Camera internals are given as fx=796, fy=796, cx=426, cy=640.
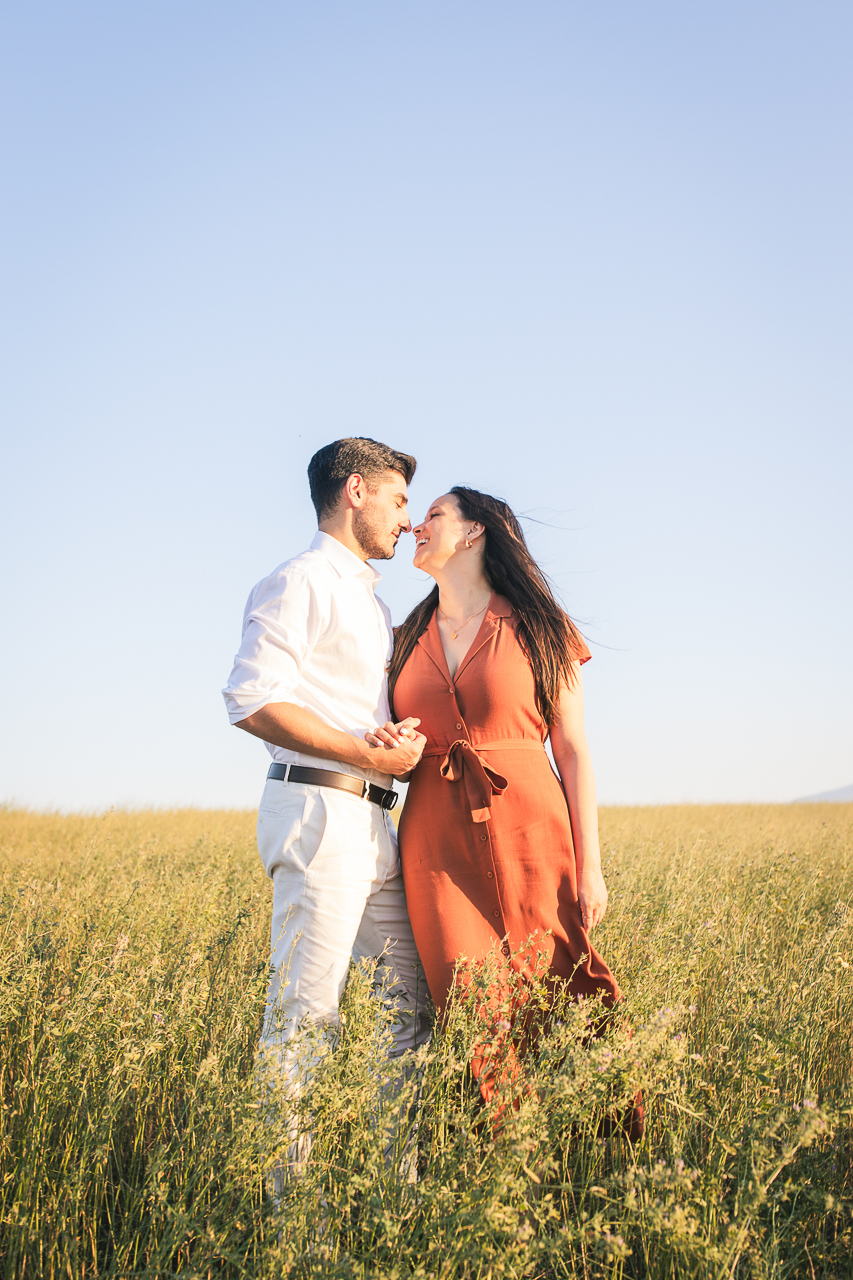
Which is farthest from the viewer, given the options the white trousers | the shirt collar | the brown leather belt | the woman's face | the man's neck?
the woman's face

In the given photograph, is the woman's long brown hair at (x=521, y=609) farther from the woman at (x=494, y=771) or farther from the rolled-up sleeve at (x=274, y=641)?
the rolled-up sleeve at (x=274, y=641)

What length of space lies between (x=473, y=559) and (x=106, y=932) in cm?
274

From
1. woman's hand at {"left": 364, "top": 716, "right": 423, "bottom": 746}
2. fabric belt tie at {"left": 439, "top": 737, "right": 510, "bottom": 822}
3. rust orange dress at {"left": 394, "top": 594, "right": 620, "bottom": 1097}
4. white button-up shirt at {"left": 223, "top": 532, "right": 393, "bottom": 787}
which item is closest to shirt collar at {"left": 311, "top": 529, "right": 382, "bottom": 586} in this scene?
white button-up shirt at {"left": 223, "top": 532, "right": 393, "bottom": 787}

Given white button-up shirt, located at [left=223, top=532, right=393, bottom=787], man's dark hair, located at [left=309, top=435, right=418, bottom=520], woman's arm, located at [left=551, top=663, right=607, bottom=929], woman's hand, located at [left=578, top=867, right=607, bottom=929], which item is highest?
man's dark hair, located at [left=309, top=435, right=418, bottom=520]

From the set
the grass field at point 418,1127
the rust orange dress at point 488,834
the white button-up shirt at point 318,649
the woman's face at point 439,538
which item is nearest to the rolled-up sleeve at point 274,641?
the white button-up shirt at point 318,649

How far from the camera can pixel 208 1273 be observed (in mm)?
1752

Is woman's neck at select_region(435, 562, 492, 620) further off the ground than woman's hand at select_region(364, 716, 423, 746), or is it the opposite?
woman's neck at select_region(435, 562, 492, 620)

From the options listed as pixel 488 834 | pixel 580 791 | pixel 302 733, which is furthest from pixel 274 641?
pixel 580 791

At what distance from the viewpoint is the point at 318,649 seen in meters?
2.89

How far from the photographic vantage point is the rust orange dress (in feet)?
8.85

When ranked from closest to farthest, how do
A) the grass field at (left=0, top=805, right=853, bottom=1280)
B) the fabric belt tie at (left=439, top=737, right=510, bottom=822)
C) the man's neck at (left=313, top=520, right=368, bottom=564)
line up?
the grass field at (left=0, top=805, right=853, bottom=1280), the fabric belt tie at (left=439, top=737, right=510, bottom=822), the man's neck at (left=313, top=520, right=368, bottom=564)

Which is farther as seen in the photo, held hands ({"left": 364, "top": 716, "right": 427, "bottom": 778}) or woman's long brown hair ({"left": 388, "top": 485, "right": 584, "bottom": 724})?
woman's long brown hair ({"left": 388, "top": 485, "right": 584, "bottom": 724})

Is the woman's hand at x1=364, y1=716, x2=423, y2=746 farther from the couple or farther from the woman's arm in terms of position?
the woman's arm

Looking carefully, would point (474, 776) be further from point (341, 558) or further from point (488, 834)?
point (341, 558)
